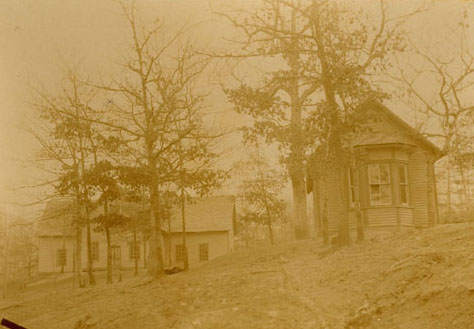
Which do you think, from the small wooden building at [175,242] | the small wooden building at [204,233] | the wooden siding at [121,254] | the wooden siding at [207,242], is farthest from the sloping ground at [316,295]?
the wooden siding at [207,242]

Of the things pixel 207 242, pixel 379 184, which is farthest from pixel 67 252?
pixel 379 184

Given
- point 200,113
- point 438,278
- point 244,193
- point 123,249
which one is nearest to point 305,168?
point 200,113

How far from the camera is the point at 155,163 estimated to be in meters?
16.8

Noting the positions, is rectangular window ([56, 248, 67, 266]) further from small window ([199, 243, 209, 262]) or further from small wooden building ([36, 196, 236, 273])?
small window ([199, 243, 209, 262])

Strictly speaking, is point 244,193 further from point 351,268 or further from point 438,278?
point 438,278

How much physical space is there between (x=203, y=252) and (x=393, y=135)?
22.2 metres

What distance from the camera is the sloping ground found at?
8.94m

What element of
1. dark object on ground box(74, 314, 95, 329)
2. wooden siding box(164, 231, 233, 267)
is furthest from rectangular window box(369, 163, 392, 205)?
wooden siding box(164, 231, 233, 267)

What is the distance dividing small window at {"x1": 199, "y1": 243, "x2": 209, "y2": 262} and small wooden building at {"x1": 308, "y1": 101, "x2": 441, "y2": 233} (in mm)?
19368

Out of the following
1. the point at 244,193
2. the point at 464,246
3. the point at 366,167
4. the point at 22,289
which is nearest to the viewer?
the point at 464,246

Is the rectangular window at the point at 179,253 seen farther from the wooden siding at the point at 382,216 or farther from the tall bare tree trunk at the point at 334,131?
the tall bare tree trunk at the point at 334,131

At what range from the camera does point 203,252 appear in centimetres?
4034

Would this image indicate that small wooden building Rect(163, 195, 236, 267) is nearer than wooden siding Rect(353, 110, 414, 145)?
No

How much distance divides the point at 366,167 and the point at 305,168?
4.93 meters
